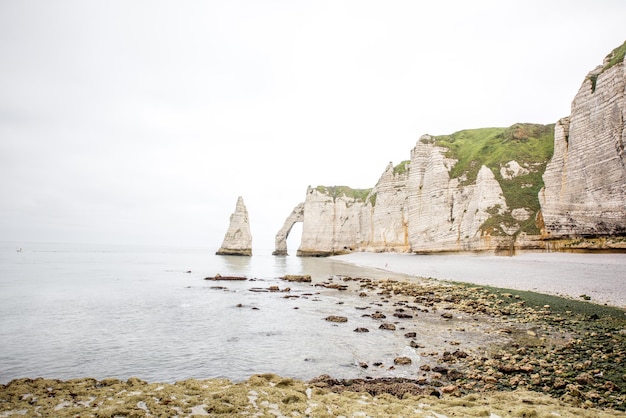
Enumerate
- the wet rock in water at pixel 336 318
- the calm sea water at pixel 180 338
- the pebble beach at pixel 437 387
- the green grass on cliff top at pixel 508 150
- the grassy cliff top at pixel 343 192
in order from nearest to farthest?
1. the pebble beach at pixel 437 387
2. the calm sea water at pixel 180 338
3. the wet rock in water at pixel 336 318
4. the green grass on cliff top at pixel 508 150
5. the grassy cliff top at pixel 343 192

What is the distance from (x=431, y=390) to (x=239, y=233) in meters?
80.1

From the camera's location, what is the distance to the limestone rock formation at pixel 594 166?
2272 centimetres

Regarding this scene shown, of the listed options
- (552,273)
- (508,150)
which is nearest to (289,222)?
(508,150)

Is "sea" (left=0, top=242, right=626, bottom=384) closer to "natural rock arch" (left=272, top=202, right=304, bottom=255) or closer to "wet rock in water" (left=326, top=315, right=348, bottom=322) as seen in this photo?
"wet rock in water" (left=326, top=315, right=348, bottom=322)

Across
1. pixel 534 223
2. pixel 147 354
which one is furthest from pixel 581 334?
pixel 534 223

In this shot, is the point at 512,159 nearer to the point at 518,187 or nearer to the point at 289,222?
the point at 518,187

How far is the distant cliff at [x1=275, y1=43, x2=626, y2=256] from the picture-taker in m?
23.8

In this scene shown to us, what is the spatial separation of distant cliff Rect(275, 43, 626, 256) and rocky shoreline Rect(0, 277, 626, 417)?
1807 centimetres

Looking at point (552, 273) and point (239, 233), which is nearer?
point (552, 273)

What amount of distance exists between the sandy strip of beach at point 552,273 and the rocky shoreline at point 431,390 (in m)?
6.77

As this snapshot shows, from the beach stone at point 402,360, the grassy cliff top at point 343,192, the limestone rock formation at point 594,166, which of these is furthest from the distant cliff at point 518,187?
the beach stone at point 402,360

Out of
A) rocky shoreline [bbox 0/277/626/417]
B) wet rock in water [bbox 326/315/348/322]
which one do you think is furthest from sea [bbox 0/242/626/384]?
rocky shoreline [bbox 0/277/626/417]

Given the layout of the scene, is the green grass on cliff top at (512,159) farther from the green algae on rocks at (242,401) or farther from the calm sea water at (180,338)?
the green algae on rocks at (242,401)

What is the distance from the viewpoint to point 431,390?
6.87 metres
